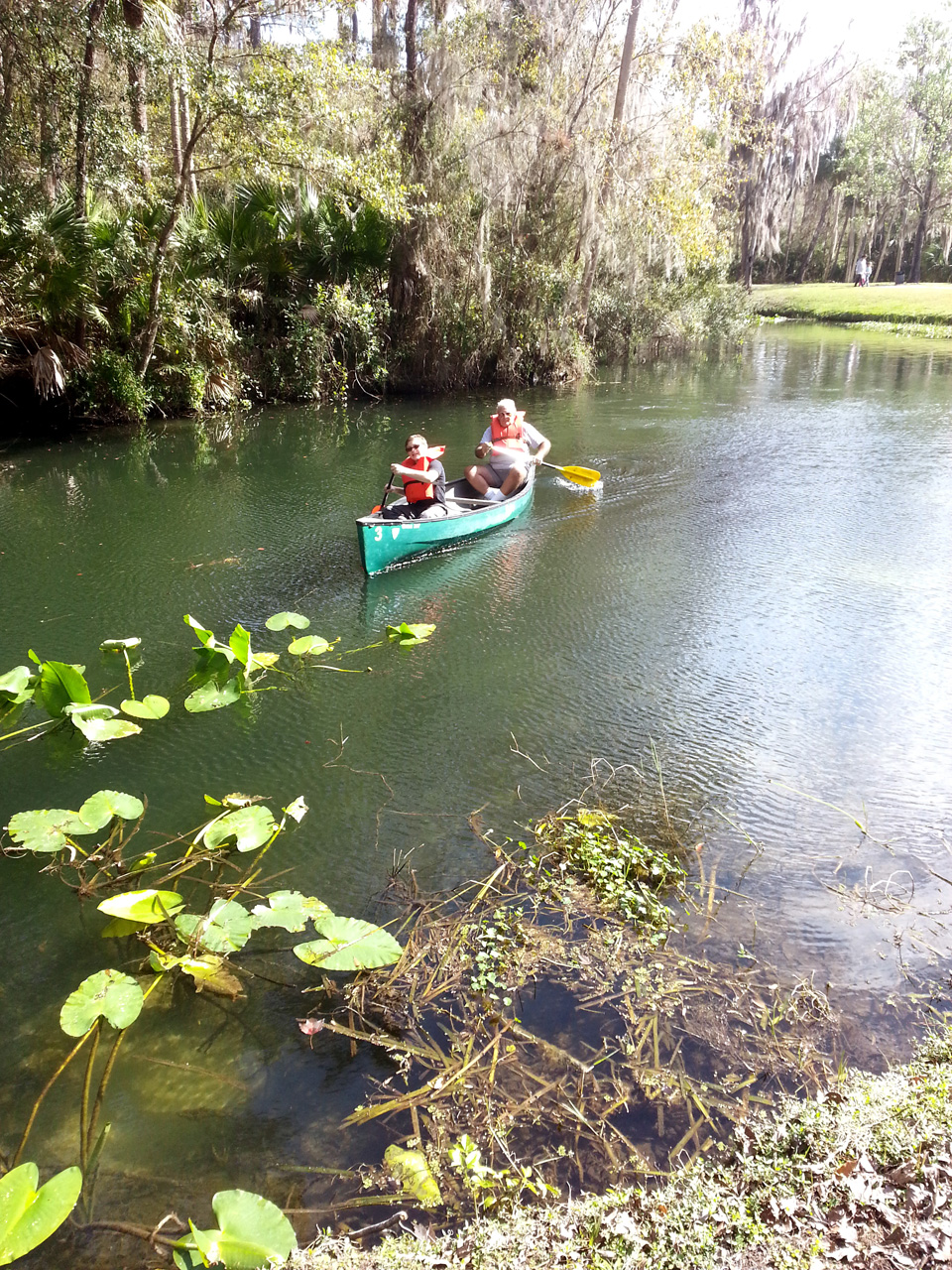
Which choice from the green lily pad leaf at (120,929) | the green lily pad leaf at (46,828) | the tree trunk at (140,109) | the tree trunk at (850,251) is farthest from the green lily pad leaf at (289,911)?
the tree trunk at (850,251)

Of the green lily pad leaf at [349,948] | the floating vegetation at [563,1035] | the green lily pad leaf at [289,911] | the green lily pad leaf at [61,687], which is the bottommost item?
the floating vegetation at [563,1035]

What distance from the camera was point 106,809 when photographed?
4758 millimetres

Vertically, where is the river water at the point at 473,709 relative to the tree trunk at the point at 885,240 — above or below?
below

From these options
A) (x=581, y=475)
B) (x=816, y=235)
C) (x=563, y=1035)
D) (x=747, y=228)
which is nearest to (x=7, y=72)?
(x=581, y=475)

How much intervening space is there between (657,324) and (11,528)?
2012 centimetres

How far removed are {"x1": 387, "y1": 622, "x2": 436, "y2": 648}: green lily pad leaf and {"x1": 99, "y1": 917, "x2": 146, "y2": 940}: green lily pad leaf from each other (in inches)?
145

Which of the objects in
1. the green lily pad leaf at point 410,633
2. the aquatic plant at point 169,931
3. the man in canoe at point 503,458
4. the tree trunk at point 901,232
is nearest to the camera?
the aquatic plant at point 169,931

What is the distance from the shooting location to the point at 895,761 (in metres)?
5.77

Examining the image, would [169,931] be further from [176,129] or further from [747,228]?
[747,228]

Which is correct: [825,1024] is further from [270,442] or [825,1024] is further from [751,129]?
[751,129]

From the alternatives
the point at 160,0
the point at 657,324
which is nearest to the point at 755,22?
the point at 657,324

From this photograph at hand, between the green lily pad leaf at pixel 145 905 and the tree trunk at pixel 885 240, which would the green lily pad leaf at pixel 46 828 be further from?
the tree trunk at pixel 885 240

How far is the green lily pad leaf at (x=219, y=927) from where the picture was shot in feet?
12.8

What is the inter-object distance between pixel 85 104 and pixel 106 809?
41.8 feet
